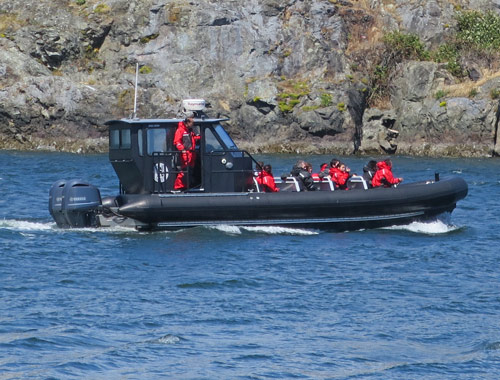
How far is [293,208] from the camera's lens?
18188mm

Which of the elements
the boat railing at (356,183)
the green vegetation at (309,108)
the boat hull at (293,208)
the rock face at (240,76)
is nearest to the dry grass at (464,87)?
the rock face at (240,76)

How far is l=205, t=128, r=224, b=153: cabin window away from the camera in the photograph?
714 inches

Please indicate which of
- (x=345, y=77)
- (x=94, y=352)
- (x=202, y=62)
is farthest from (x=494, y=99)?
(x=94, y=352)

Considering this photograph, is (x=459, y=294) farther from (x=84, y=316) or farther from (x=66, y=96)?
(x=66, y=96)

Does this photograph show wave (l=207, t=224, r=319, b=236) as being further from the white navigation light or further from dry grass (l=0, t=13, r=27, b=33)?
dry grass (l=0, t=13, r=27, b=33)

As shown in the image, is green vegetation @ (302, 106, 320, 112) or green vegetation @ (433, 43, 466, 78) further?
green vegetation @ (433, 43, 466, 78)

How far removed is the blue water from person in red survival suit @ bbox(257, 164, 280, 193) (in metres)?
0.76

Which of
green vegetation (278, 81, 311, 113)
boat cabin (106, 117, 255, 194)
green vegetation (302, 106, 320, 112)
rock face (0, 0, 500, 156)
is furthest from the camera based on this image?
green vegetation (278, 81, 311, 113)

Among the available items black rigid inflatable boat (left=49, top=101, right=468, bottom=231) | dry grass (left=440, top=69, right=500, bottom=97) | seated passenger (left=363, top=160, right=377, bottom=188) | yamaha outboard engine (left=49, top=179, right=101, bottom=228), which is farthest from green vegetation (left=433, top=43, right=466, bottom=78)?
yamaha outboard engine (left=49, top=179, right=101, bottom=228)

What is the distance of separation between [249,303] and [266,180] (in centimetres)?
561

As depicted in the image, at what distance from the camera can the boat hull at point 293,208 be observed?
1783 cm

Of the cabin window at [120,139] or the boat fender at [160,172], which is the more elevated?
the cabin window at [120,139]

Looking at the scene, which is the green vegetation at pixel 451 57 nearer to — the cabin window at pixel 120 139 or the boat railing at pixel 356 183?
the boat railing at pixel 356 183

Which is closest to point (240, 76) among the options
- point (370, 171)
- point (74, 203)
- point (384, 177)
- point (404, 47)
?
point (404, 47)
